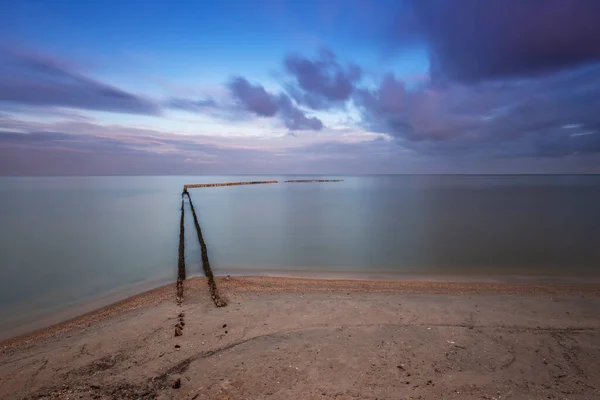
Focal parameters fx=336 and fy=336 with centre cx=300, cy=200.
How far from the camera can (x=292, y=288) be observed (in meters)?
11.2

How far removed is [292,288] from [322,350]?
5024 millimetres

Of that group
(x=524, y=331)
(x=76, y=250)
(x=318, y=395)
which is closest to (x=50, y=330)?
(x=318, y=395)

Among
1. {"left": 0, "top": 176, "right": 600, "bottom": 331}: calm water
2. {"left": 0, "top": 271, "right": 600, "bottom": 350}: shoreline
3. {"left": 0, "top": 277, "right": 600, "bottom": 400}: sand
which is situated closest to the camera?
{"left": 0, "top": 277, "right": 600, "bottom": 400}: sand

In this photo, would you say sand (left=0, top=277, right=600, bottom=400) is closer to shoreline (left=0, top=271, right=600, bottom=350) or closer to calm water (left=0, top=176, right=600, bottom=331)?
shoreline (left=0, top=271, right=600, bottom=350)

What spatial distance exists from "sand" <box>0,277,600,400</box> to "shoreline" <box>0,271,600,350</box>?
0.74 feet

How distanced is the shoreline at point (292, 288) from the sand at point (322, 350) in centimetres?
23

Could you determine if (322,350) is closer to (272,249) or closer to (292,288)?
(292,288)

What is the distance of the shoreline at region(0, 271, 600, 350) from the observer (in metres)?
9.17

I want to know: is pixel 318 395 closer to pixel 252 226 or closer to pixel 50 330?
pixel 50 330

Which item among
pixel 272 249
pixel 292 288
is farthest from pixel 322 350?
pixel 272 249

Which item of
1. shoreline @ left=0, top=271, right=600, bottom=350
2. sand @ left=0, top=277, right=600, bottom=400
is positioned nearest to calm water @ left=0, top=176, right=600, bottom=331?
shoreline @ left=0, top=271, right=600, bottom=350

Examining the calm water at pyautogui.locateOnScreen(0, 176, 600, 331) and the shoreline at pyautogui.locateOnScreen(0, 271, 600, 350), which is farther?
the calm water at pyautogui.locateOnScreen(0, 176, 600, 331)

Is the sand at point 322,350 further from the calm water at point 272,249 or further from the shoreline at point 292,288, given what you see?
the calm water at point 272,249

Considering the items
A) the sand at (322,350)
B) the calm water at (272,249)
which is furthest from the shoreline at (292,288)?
the calm water at (272,249)
